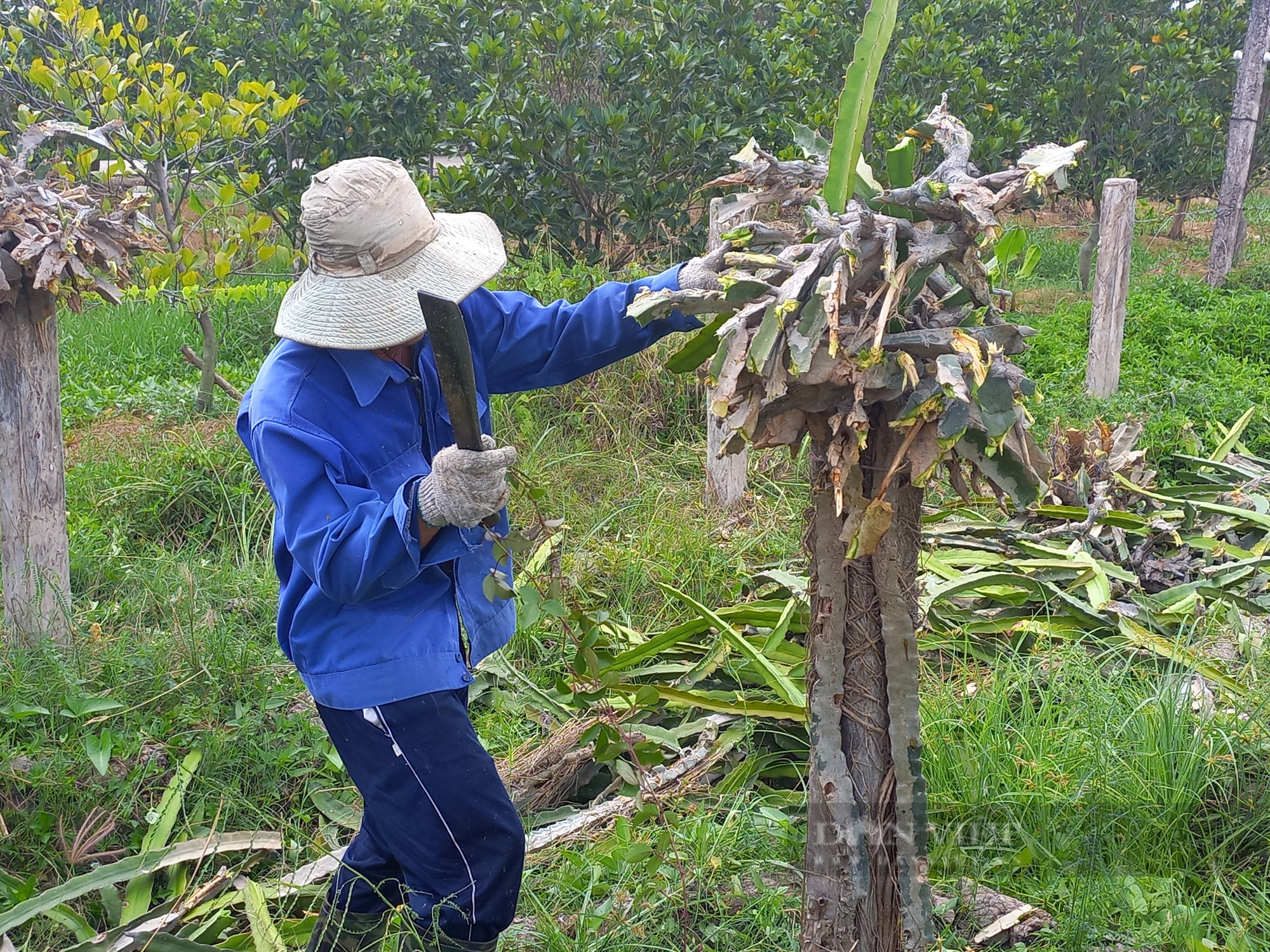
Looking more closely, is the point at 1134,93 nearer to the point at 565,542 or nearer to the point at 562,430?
the point at 562,430

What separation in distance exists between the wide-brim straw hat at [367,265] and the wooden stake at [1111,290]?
442 centimetres

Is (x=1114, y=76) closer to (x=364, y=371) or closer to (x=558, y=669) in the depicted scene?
(x=558, y=669)

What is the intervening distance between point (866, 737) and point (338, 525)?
3.27 ft

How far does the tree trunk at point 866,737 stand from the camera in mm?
1774

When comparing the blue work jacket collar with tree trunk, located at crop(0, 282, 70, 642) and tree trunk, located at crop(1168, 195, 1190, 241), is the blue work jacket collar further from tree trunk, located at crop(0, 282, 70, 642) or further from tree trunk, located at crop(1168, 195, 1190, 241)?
tree trunk, located at crop(1168, 195, 1190, 241)

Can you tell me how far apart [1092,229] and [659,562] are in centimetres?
670

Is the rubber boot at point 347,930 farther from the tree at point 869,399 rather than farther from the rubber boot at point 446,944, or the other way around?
the tree at point 869,399

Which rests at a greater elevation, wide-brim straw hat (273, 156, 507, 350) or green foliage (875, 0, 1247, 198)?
green foliage (875, 0, 1247, 198)

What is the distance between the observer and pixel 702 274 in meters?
2.09

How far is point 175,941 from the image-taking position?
96.1 inches

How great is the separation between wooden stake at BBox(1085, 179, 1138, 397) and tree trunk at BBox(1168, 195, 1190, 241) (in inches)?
216

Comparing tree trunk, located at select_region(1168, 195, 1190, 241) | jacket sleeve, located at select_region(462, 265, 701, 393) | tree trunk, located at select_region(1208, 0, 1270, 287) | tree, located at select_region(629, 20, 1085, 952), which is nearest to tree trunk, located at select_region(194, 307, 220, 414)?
jacket sleeve, located at select_region(462, 265, 701, 393)

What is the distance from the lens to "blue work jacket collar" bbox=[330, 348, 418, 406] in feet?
6.78

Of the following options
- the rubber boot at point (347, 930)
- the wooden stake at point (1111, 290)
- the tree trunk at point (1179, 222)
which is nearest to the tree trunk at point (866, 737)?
the rubber boot at point (347, 930)
